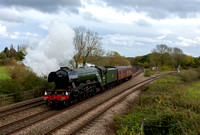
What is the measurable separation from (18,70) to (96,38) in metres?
14.8

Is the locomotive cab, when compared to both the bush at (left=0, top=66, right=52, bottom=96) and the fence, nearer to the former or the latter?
the fence

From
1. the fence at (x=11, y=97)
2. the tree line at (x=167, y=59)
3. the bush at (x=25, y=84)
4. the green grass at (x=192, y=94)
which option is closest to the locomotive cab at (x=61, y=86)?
the fence at (x=11, y=97)

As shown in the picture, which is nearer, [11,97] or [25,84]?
[11,97]

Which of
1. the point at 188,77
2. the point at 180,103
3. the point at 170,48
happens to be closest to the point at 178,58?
the point at 170,48

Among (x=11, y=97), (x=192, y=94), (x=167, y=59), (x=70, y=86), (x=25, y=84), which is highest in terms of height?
(x=167, y=59)

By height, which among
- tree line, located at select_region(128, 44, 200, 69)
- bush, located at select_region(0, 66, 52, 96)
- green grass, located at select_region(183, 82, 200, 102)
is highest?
tree line, located at select_region(128, 44, 200, 69)

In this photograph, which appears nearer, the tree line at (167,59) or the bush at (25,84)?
the bush at (25,84)

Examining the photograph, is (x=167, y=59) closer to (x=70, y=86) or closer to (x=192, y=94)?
(x=192, y=94)

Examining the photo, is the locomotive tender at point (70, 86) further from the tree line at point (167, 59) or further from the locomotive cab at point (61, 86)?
the tree line at point (167, 59)

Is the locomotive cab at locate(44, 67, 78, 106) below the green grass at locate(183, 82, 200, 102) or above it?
above

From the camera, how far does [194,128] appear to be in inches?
282

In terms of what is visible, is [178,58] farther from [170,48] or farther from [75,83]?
[75,83]

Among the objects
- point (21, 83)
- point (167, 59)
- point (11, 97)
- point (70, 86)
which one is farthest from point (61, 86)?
point (167, 59)

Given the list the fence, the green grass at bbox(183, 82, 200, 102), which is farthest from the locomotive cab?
the green grass at bbox(183, 82, 200, 102)
